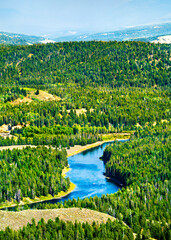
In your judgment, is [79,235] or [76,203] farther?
[76,203]

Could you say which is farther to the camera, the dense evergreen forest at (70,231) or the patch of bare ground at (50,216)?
the patch of bare ground at (50,216)

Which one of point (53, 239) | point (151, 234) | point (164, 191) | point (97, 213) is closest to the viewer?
point (53, 239)

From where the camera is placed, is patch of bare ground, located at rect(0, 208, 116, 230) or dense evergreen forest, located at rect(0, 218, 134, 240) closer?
dense evergreen forest, located at rect(0, 218, 134, 240)

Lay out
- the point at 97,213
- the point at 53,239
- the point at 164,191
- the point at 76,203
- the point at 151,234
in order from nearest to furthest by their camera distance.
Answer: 1. the point at 53,239
2. the point at 151,234
3. the point at 97,213
4. the point at 76,203
5. the point at 164,191

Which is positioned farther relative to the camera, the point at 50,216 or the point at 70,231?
the point at 50,216

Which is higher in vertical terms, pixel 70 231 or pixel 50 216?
pixel 50 216

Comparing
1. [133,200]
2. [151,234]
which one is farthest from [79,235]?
[133,200]

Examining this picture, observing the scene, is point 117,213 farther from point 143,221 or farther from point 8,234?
point 8,234
